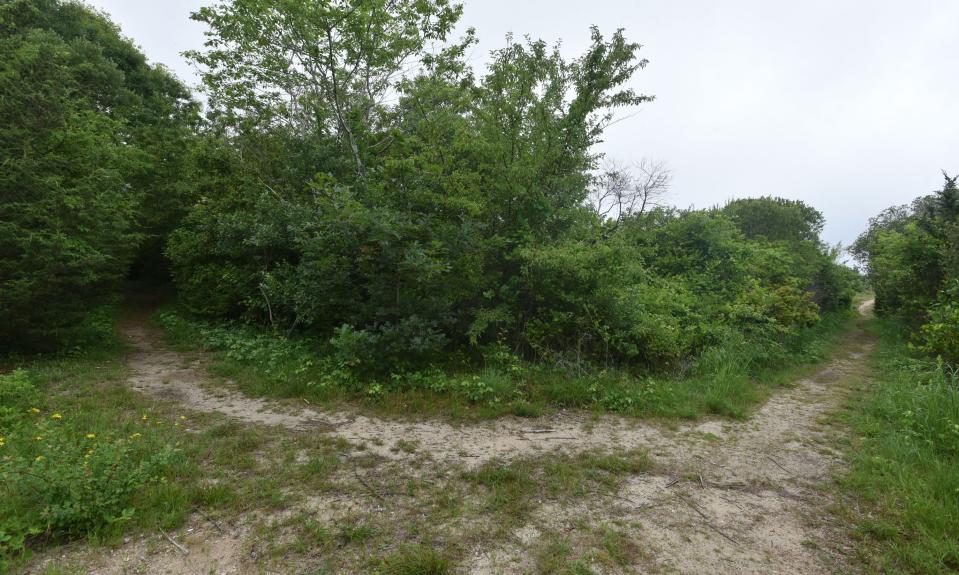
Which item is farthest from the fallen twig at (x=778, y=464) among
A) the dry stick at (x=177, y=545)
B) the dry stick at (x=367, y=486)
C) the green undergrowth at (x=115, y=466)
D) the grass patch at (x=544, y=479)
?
the dry stick at (x=177, y=545)

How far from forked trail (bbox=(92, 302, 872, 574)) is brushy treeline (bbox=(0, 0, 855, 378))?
4.81ft

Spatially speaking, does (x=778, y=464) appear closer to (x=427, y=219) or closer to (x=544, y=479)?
(x=544, y=479)

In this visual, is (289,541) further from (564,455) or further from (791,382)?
(791,382)

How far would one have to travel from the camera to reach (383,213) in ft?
17.6

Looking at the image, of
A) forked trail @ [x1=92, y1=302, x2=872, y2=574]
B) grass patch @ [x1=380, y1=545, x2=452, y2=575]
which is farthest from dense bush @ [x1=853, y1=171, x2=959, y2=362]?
grass patch @ [x1=380, y1=545, x2=452, y2=575]

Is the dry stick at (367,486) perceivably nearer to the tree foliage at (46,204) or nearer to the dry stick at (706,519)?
the dry stick at (706,519)

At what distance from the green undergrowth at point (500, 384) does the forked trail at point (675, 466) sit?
0.30 meters

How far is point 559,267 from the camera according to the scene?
5.82 m

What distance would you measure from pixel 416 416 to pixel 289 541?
2.31 m

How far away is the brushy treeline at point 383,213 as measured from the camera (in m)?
5.74

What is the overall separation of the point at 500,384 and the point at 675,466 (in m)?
2.24

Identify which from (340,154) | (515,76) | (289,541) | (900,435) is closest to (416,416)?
(289,541)

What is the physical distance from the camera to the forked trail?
2.52 meters

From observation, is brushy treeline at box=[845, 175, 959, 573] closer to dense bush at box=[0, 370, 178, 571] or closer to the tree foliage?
dense bush at box=[0, 370, 178, 571]
